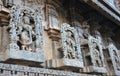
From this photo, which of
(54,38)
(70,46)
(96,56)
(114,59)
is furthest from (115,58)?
(54,38)

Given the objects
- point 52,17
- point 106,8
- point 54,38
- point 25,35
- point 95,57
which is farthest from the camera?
point 106,8

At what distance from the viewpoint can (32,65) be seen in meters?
2.91

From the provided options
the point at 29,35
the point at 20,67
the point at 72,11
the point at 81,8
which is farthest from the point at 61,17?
the point at 20,67

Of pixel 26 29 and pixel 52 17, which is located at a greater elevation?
pixel 52 17

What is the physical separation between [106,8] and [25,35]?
181cm

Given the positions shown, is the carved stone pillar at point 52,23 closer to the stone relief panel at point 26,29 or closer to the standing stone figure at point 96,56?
the stone relief panel at point 26,29

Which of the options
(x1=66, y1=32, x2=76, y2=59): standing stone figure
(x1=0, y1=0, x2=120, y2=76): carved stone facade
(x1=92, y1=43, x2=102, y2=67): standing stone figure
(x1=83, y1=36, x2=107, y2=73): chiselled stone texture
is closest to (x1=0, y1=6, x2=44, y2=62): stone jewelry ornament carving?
(x1=0, y1=0, x2=120, y2=76): carved stone facade

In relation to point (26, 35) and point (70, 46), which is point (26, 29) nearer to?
point (26, 35)

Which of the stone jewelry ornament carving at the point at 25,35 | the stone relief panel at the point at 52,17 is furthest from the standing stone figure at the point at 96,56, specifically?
the stone jewelry ornament carving at the point at 25,35

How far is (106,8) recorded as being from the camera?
4.08 metres

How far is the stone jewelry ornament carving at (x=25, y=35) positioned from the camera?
2703 millimetres

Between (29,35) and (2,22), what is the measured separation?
40 centimetres

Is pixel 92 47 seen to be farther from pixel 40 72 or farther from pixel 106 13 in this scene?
pixel 40 72

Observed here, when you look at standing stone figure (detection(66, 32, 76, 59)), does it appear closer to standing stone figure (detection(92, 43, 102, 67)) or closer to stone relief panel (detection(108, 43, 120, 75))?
standing stone figure (detection(92, 43, 102, 67))
